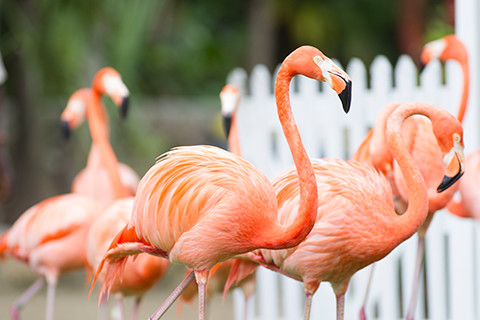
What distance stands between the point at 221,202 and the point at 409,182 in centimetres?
80

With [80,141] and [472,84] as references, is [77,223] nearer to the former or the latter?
[472,84]

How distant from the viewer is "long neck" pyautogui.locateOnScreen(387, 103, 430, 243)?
9.41 ft

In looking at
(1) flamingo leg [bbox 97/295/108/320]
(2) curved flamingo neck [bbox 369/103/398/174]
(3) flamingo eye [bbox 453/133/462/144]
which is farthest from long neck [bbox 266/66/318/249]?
(1) flamingo leg [bbox 97/295/108/320]

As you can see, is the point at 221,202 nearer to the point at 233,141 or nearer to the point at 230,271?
the point at 230,271

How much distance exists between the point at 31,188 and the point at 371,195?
6.01 metres

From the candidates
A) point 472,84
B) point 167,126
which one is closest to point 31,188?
point 167,126

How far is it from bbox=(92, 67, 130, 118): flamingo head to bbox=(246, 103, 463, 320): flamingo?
54.0 inches

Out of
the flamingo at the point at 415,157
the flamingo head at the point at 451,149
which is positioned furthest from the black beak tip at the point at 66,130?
the flamingo head at the point at 451,149

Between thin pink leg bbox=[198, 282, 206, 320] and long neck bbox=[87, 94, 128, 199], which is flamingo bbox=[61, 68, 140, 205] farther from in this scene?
thin pink leg bbox=[198, 282, 206, 320]

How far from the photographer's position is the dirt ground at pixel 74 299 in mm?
5980

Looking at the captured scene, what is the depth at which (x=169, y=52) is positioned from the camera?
439 inches

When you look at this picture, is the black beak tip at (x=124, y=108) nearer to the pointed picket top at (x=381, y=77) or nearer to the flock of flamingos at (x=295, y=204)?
the flock of flamingos at (x=295, y=204)

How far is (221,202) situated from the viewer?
2.74 metres

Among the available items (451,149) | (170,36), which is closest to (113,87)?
(451,149)
